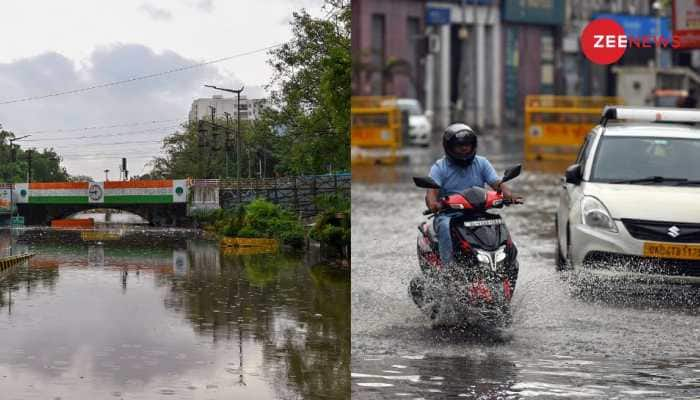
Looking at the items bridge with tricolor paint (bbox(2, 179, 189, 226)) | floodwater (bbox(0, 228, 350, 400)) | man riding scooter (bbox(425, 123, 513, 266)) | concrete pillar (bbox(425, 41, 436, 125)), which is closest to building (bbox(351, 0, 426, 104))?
concrete pillar (bbox(425, 41, 436, 125))

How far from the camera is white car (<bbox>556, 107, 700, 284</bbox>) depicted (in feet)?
25.1

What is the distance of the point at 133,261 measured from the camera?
5191 millimetres

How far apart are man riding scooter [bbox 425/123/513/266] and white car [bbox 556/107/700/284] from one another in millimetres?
1341

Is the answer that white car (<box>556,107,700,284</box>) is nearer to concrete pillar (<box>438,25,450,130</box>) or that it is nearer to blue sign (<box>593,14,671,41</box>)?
blue sign (<box>593,14,671,41</box>)

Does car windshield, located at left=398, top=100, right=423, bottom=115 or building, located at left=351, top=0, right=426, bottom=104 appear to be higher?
building, located at left=351, top=0, right=426, bottom=104

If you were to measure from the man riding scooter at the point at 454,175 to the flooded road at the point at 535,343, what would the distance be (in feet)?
1.80

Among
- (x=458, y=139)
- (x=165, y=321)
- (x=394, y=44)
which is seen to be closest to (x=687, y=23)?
(x=458, y=139)

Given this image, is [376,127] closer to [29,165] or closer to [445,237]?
[445,237]

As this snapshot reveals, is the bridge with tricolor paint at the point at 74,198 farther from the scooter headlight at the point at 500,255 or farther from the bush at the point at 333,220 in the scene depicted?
the scooter headlight at the point at 500,255

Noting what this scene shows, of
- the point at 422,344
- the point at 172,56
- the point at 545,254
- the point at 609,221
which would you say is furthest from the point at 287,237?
the point at 545,254

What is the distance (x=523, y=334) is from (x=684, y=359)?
0.88 metres

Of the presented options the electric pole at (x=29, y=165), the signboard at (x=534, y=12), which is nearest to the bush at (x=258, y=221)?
the electric pole at (x=29, y=165)

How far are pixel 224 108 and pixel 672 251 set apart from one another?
3.32m

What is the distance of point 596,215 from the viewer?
312 inches
